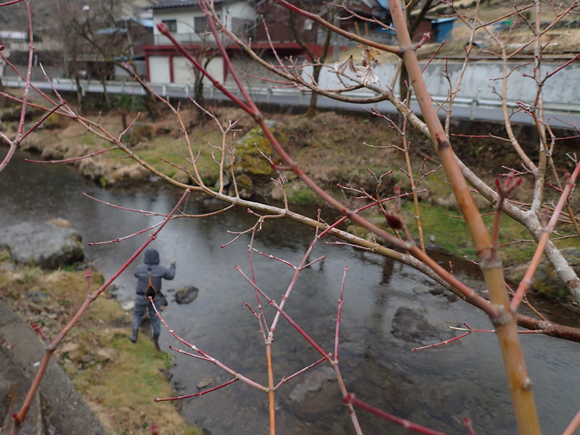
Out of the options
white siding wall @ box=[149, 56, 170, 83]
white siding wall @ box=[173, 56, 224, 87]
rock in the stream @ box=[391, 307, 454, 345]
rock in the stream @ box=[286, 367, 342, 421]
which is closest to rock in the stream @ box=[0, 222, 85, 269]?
rock in the stream @ box=[286, 367, 342, 421]

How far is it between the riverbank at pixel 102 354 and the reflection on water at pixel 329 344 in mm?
384

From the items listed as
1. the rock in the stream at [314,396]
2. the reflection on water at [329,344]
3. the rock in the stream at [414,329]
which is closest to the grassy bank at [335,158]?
the reflection on water at [329,344]

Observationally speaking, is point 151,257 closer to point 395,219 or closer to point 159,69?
point 395,219

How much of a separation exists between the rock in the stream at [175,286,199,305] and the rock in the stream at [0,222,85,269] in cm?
306

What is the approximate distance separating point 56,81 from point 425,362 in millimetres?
31434

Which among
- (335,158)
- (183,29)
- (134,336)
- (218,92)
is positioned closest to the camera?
(134,336)

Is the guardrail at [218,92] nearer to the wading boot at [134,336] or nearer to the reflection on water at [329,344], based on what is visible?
the reflection on water at [329,344]

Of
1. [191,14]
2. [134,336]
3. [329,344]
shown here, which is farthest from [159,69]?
[329,344]

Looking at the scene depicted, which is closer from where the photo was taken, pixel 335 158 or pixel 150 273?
pixel 150 273

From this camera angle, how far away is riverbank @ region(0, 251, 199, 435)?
488cm

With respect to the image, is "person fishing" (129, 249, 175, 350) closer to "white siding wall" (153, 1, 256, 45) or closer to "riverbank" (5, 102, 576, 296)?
"riverbank" (5, 102, 576, 296)

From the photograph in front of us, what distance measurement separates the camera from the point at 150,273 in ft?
21.5

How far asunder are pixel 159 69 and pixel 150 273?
25162mm

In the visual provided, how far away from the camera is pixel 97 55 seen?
23.2 meters
